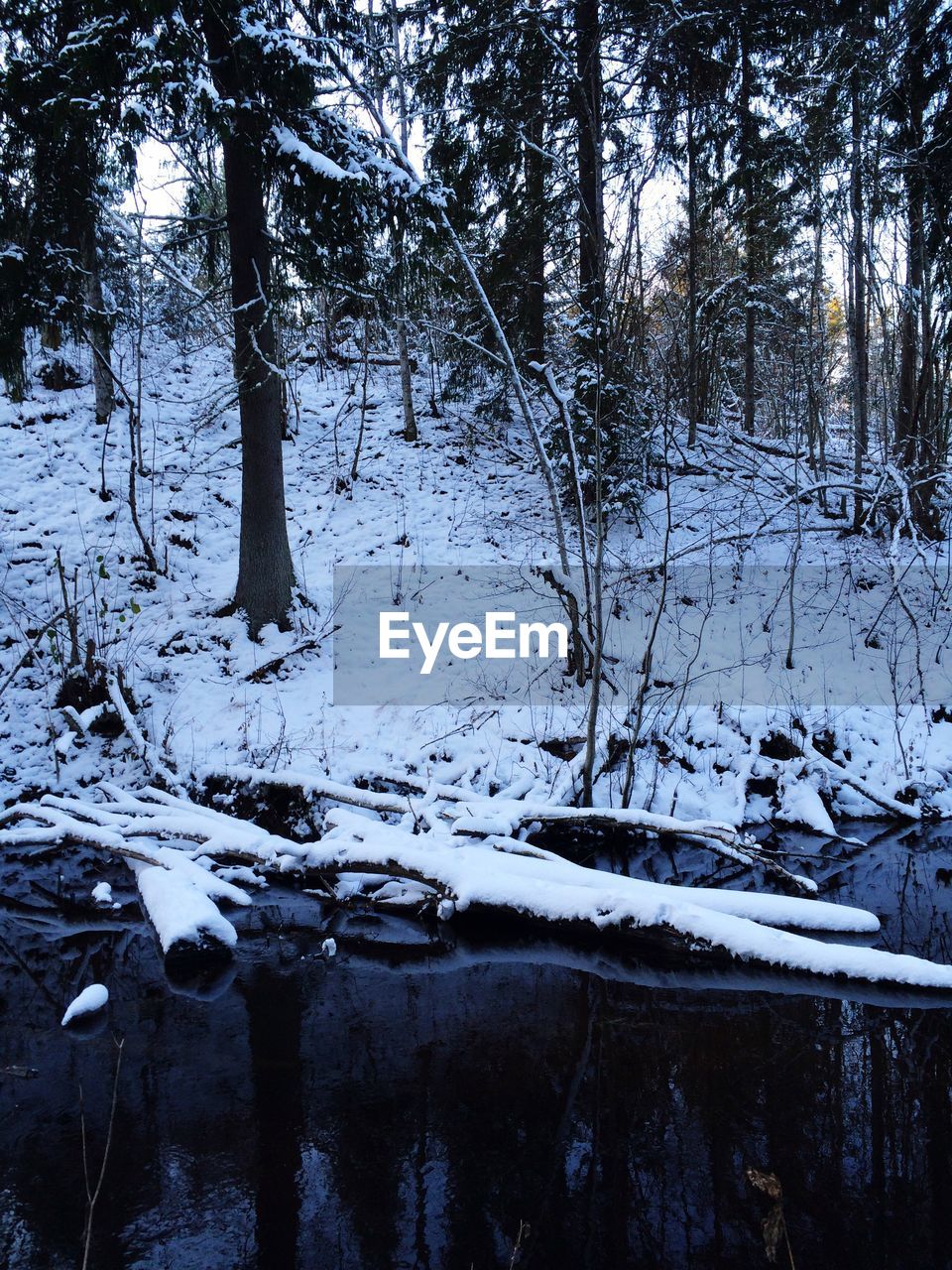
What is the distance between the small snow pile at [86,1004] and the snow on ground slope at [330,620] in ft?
11.0

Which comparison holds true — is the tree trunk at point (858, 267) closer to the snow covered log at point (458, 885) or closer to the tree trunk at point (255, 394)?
the tree trunk at point (255, 394)

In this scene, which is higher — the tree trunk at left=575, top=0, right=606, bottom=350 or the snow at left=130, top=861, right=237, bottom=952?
the tree trunk at left=575, top=0, right=606, bottom=350

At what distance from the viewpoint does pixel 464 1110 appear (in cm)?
379

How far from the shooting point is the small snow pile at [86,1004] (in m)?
4.53

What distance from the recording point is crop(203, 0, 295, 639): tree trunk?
9391 millimetres

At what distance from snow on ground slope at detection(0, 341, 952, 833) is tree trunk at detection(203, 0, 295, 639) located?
19.8 inches

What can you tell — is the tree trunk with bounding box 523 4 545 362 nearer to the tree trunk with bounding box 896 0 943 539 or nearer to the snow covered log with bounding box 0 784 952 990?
the tree trunk with bounding box 896 0 943 539

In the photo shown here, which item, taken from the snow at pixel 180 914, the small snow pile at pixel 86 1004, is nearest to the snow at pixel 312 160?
the snow at pixel 180 914

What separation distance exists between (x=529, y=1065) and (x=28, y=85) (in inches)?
401

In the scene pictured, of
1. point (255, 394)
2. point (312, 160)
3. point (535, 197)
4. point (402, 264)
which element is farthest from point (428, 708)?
point (535, 197)

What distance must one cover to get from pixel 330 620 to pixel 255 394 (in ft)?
10.1

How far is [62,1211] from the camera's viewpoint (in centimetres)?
320

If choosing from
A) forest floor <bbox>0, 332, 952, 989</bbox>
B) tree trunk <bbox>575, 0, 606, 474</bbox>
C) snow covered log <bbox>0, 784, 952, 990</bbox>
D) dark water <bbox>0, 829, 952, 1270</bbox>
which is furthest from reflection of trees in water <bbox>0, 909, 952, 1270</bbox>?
tree trunk <bbox>575, 0, 606, 474</bbox>

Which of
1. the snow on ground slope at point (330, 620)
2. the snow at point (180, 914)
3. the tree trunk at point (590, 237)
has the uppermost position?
the tree trunk at point (590, 237)
